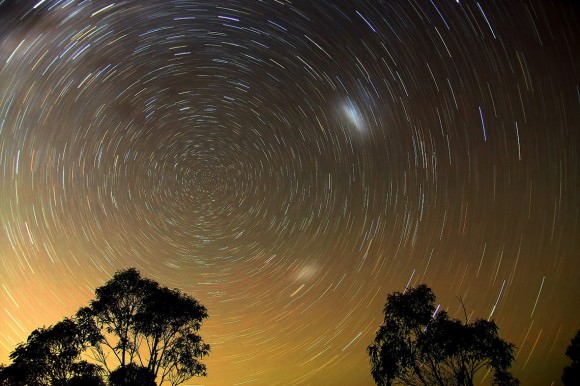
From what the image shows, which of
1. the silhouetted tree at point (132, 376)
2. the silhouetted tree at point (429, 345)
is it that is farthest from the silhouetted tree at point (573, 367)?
the silhouetted tree at point (132, 376)

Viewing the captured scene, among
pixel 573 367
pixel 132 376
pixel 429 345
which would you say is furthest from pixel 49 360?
pixel 573 367

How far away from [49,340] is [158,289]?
538 cm

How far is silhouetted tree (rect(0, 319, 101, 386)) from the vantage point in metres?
17.5

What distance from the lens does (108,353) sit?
766 inches

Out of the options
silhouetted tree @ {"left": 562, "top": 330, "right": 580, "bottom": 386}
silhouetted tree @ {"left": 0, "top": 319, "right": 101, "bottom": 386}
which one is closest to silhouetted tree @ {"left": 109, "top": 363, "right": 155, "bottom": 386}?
silhouetted tree @ {"left": 0, "top": 319, "right": 101, "bottom": 386}

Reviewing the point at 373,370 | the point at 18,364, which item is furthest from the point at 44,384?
the point at 373,370

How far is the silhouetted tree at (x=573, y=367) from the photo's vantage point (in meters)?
25.8

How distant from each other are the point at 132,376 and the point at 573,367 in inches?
1152

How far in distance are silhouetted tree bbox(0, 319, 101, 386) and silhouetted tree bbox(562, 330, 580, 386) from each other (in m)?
30.3

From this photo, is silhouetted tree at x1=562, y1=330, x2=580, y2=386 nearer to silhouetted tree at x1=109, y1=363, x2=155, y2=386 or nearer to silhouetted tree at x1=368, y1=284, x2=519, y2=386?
silhouetted tree at x1=368, y1=284, x2=519, y2=386

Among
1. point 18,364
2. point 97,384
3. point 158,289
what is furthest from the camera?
point 158,289

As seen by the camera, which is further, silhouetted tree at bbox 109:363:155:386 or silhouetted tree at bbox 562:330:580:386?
silhouetted tree at bbox 562:330:580:386

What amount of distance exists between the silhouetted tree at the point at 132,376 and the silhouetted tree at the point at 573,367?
89.8 ft

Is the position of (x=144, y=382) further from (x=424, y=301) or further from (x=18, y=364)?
(x=424, y=301)
